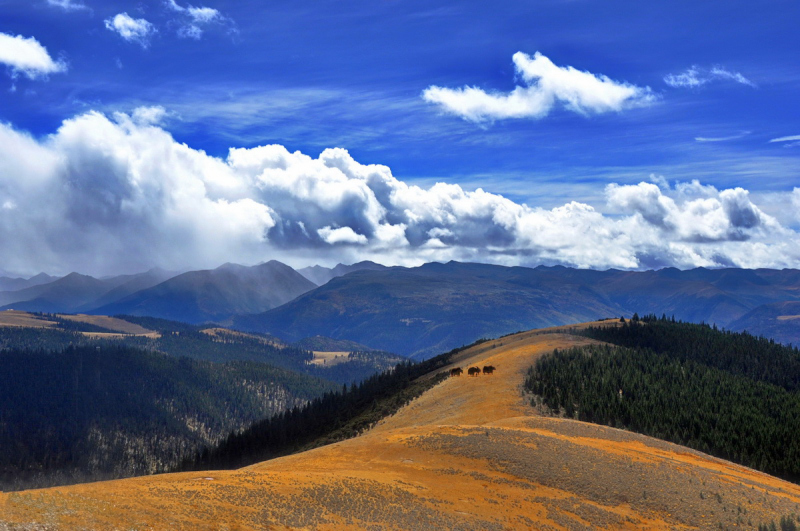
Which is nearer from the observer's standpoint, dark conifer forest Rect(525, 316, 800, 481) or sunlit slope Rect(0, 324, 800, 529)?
sunlit slope Rect(0, 324, 800, 529)

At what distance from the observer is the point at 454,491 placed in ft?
168

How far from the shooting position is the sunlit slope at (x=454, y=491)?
36928 mm

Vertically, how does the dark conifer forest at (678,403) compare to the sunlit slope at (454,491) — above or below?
below

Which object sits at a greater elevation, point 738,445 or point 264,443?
point 738,445

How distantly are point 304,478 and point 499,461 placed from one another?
21412 millimetres

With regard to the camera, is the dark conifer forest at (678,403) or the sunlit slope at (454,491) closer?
the sunlit slope at (454,491)

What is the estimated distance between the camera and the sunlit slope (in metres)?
36.9

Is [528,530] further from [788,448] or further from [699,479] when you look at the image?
[788,448]

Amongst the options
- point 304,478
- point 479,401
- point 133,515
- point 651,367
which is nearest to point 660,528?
point 304,478

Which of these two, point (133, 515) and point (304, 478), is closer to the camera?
point (133, 515)

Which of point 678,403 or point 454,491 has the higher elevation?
point 454,491

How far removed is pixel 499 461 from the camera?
195 feet

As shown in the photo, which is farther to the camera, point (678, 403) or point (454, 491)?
point (678, 403)

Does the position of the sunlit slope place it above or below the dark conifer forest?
above
